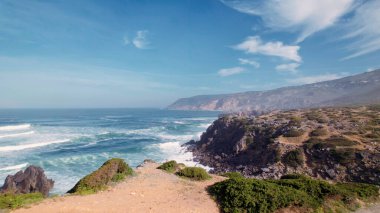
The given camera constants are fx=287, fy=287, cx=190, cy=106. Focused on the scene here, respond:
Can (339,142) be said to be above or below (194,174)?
below

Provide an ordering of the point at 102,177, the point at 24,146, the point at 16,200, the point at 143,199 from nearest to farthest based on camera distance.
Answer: the point at 16,200
the point at 143,199
the point at 102,177
the point at 24,146

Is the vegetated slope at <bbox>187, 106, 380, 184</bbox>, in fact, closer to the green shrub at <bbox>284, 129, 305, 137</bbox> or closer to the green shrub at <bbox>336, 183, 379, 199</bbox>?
the green shrub at <bbox>284, 129, 305, 137</bbox>

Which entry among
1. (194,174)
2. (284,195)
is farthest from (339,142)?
(284,195)

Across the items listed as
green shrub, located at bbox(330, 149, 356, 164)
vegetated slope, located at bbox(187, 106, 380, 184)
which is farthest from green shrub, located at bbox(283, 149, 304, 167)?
green shrub, located at bbox(330, 149, 356, 164)

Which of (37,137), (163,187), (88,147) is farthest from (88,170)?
(37,137)

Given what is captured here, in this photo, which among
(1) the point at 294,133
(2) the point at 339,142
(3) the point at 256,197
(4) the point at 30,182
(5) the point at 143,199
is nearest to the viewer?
(3) the point at 256,197

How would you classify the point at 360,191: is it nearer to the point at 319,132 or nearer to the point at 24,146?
the point at 319,132

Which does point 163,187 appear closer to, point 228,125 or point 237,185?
point 237,185
